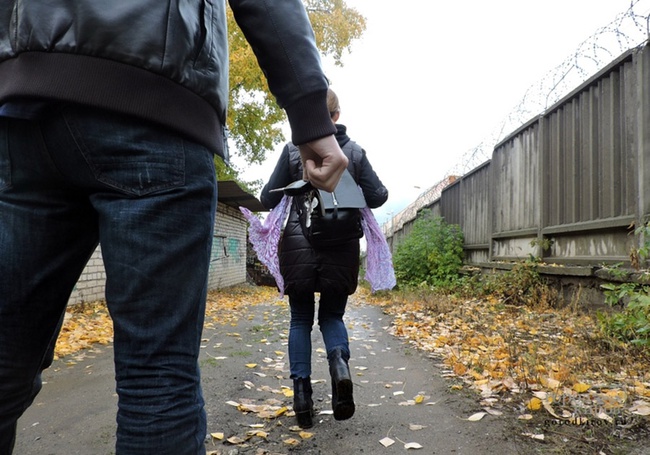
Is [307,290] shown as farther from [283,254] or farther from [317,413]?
[317,413]

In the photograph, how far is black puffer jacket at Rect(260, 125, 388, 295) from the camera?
2.71 metres

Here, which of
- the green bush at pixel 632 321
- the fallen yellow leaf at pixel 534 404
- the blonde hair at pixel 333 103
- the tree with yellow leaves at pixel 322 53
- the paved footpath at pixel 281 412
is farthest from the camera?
the tree with yellow leaves at pixel 322 53

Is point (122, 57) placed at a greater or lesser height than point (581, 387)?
greater

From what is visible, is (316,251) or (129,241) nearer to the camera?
(129,241)

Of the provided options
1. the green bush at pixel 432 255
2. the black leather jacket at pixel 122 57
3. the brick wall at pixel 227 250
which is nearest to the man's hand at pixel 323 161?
the black leather jacket at pixel 122 57

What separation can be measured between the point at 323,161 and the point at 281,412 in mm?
2076

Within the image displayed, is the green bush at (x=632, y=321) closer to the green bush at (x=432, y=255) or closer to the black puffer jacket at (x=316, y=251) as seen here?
the black puffer jacket at (x=316, y=251)

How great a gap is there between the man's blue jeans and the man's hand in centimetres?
29

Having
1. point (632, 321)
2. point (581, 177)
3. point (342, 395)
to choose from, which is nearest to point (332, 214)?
point (342, 395)

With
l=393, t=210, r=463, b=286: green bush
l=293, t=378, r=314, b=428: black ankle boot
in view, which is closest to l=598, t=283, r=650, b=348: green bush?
l=293, t=378, r=314, b=428: black ankle boot

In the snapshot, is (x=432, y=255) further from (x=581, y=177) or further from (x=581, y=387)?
(x=581, y=387)

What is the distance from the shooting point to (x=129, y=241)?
37.8 inches

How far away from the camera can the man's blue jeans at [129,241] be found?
3.13ft

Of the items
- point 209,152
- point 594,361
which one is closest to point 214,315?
point 594,361
